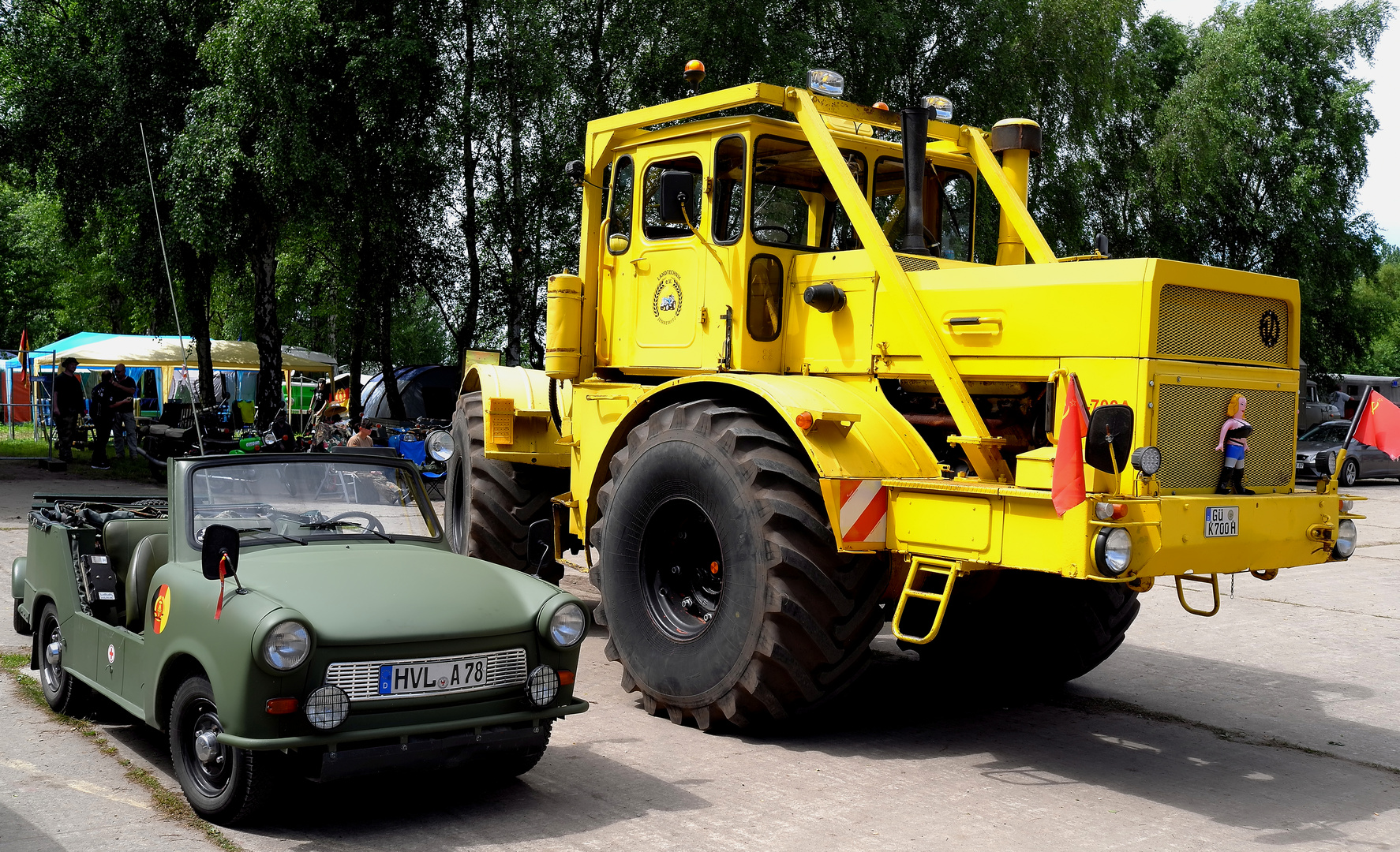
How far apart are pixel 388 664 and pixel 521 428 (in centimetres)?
483

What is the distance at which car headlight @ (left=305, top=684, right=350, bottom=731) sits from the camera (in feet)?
15.6

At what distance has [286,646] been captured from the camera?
15.6ft

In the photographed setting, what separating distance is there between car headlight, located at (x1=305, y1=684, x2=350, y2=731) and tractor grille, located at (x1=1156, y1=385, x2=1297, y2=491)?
3.87 m

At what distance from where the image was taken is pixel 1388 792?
6305 millimetres

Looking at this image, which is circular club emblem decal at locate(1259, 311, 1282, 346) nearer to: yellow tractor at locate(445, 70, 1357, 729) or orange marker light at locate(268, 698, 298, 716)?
yellow tractor at locate(445, 70, 1357, 729)

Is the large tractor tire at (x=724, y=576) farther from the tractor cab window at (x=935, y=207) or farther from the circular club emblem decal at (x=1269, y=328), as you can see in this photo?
the circular club emblem decal at (x=1269, y=328)

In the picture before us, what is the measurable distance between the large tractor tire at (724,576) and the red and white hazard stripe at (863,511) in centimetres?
19

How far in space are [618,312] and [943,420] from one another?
2.58 metres

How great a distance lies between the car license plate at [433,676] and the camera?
495cm

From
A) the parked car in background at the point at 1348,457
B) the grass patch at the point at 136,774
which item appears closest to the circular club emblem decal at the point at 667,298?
the grass patch at the point at 136,774

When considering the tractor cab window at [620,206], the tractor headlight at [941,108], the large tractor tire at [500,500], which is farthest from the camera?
the large tractor tire at [500,500]

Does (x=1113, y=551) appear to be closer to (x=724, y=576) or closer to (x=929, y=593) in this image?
(x=929, y=593)

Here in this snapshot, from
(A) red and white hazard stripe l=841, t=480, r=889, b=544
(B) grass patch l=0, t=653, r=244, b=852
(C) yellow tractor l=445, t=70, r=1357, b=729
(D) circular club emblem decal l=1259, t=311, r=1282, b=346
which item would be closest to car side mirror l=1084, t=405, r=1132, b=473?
(C) yellow tractor l=445, t=70, r=1357, b=729

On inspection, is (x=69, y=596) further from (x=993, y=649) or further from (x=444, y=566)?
(x=993, y=649)
